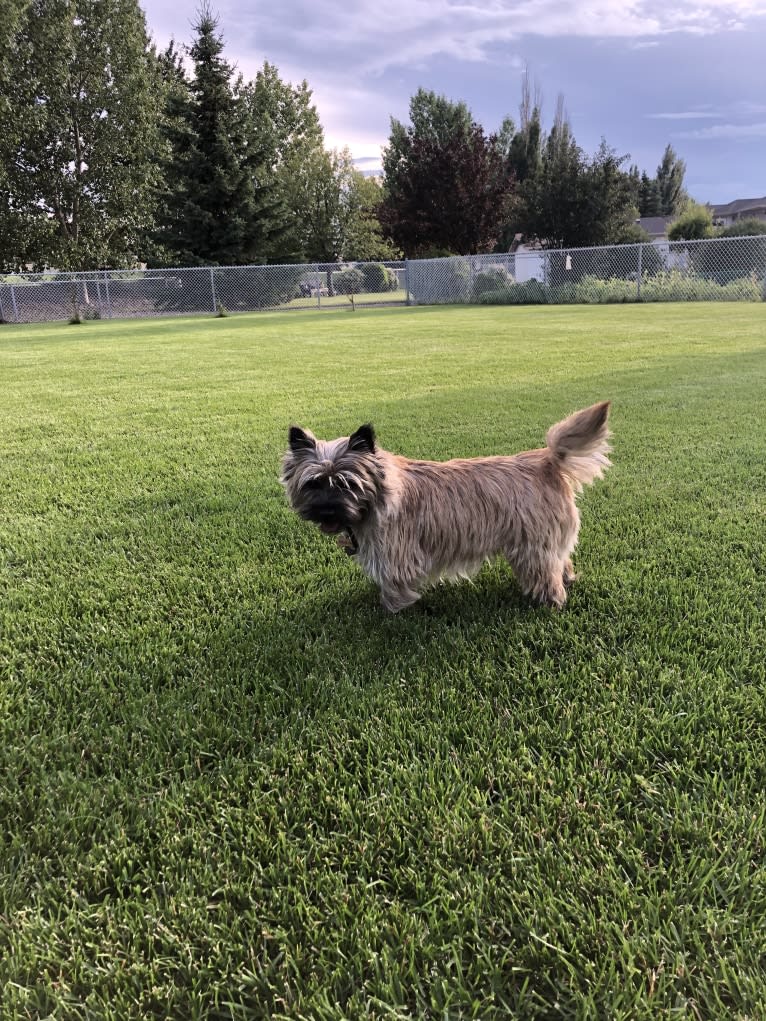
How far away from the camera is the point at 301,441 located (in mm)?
2648

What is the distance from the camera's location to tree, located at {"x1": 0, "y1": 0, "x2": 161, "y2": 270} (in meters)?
32.2

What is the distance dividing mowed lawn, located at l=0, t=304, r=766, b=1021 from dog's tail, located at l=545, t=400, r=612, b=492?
55 centimetres

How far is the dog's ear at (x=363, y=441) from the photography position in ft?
8.34

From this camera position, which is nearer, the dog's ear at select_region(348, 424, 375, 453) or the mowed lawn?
the mowed lawn

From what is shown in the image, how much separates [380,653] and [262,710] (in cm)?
54

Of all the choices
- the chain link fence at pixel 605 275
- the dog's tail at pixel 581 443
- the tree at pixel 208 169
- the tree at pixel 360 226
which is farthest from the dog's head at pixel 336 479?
the tree at pixel 360 226

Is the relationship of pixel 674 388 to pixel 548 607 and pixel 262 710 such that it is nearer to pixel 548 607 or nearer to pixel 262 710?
pixel 548 607

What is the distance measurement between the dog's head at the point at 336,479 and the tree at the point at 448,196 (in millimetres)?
36437

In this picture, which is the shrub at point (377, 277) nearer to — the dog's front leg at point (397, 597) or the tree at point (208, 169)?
the tree at point (208, 169)

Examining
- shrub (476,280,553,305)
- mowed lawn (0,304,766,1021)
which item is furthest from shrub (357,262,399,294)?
mowed lawn (0,304,766,1021)

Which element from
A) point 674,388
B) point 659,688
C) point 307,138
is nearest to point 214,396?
point 674,388

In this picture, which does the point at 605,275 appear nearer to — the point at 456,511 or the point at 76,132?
the point at 456,511

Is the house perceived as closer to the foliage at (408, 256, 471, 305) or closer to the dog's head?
the foliage at (408, 256, 471, 305)

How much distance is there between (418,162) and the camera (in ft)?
113
